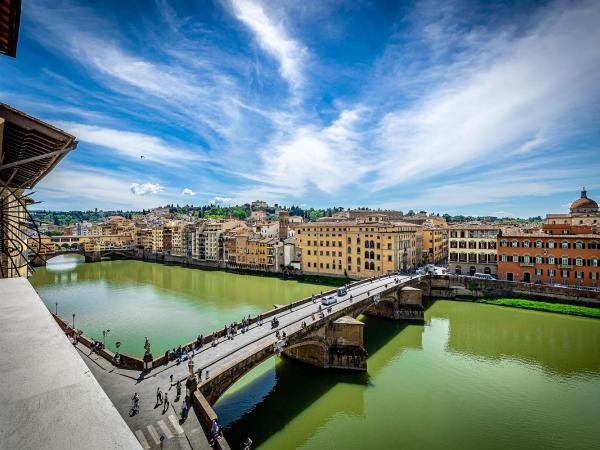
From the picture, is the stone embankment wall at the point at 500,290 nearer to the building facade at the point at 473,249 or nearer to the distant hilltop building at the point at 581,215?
the building facade at the point at 473,249

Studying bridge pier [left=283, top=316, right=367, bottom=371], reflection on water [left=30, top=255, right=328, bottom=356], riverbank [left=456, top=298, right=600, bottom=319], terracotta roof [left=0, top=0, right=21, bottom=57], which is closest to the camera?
terracotta roof [left=0, top=0, right=21, bottom=57]

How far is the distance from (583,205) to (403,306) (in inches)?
2215

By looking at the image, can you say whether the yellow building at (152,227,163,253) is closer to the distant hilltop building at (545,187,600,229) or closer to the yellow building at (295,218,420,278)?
the yellow building at (295,218,420,278)

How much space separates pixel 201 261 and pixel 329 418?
67118mm

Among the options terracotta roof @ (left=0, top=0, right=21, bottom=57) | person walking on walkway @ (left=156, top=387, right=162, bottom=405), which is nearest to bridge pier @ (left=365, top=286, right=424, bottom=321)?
person walking on walkway @ (left=156, top=387, right=162, bottom=405)

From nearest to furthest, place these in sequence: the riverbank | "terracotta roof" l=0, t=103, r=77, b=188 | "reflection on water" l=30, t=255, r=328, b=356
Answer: "terracotta roof" l=0, t=103, r=77, b=188 < "reflection on water" l=30, t=255, r=328, b=356 < the riverbank

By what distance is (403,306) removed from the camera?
36875 millimetres

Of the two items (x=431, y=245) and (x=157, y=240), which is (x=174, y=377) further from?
(x=157, y=240)

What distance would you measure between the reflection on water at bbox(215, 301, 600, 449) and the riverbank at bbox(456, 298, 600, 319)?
738 cm

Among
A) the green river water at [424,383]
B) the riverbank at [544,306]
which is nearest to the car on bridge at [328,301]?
the green river water at [424,383]

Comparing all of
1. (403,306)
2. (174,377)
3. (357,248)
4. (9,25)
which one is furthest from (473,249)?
(9,25)

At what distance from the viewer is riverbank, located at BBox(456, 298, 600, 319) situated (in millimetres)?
37062

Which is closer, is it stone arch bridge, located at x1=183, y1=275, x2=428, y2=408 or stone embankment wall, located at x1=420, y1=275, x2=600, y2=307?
stone arch bridge, located at x1=183, y1=275, x2=428, y2=408

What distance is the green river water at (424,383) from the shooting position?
16578 mm
